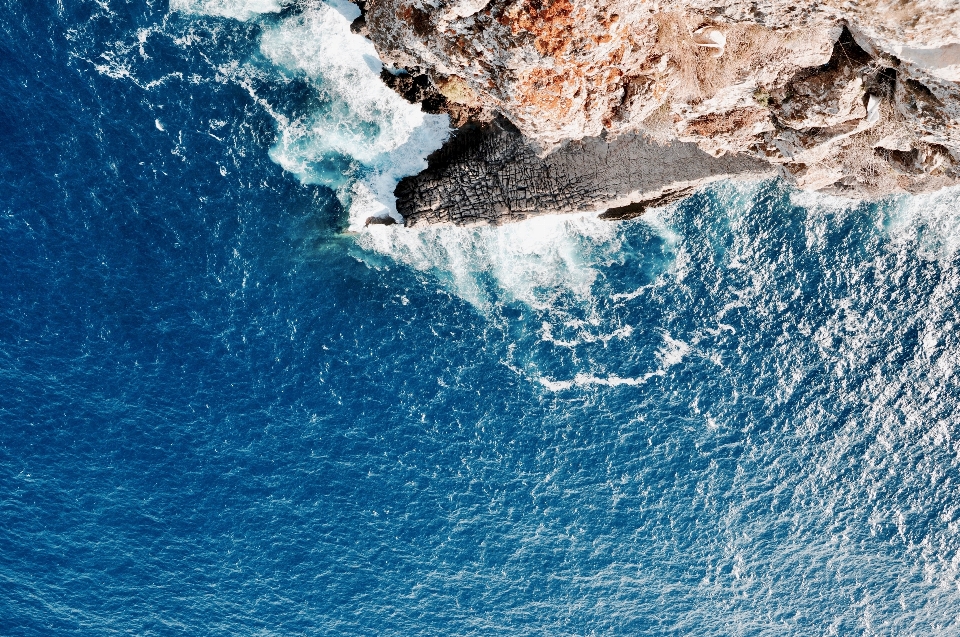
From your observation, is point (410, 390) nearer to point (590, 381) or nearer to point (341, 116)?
point (590, 381)

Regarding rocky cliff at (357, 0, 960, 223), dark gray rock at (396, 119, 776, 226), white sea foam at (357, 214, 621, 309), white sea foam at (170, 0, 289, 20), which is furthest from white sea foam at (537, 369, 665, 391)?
white sea foam at (170, 0, 289, 20)

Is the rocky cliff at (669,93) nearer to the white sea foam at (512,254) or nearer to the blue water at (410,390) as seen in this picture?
the white sea foam at (512,254)

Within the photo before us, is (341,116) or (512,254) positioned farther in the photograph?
(512,254)

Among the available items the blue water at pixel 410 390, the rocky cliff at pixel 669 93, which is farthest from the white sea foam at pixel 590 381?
the rocky cliff at pixel 669 93

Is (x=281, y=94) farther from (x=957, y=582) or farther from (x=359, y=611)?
(x=957, y=582)

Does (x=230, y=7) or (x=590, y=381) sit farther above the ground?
(x=230, y=7)

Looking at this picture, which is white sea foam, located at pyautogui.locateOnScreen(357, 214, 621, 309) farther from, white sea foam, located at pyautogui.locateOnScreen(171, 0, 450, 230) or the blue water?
white sea foam, located at pyautogui.locateOnScreen(171, 0, 450, 230)

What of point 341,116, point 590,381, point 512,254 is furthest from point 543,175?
point 590,381
